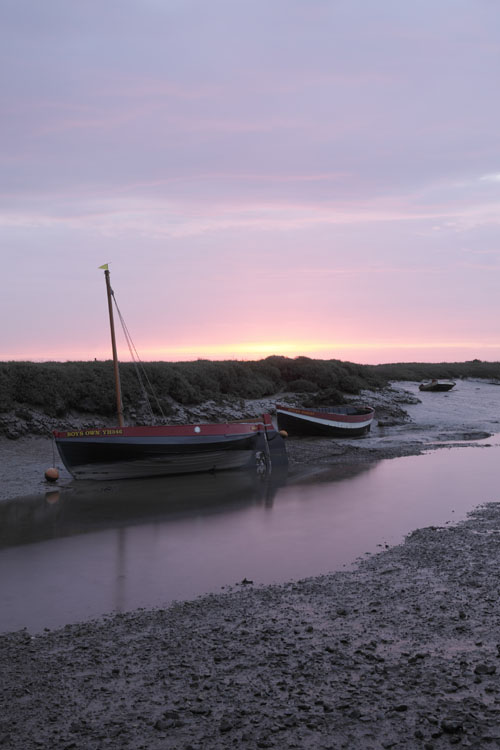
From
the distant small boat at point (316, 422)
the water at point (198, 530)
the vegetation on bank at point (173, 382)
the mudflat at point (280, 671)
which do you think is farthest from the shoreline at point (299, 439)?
the mudflat at point (280, 671)

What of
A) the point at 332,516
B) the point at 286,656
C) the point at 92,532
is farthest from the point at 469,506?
the point at 286,656

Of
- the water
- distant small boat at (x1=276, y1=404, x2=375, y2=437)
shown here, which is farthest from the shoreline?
the water

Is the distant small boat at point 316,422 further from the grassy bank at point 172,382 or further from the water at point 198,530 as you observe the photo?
the water at point 198,530

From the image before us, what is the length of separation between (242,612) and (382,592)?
1.96 meters

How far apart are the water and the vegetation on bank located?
9.68 m

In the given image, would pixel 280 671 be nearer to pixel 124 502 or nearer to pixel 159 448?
pixel 124 502

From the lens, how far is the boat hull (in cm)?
1964

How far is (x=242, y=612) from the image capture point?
27.0ft

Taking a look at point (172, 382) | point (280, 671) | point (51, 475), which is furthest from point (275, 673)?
point (172, 382)

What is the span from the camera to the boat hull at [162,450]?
19.6m

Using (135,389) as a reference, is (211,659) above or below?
below

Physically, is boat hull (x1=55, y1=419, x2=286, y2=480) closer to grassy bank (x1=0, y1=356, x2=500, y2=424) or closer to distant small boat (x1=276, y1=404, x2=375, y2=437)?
grassy bank (x1=0, y1=356, x2=500, y2=424)

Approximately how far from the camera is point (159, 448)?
20453 mm

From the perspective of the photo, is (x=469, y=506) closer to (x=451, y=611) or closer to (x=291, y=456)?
(x=451, y=611)
